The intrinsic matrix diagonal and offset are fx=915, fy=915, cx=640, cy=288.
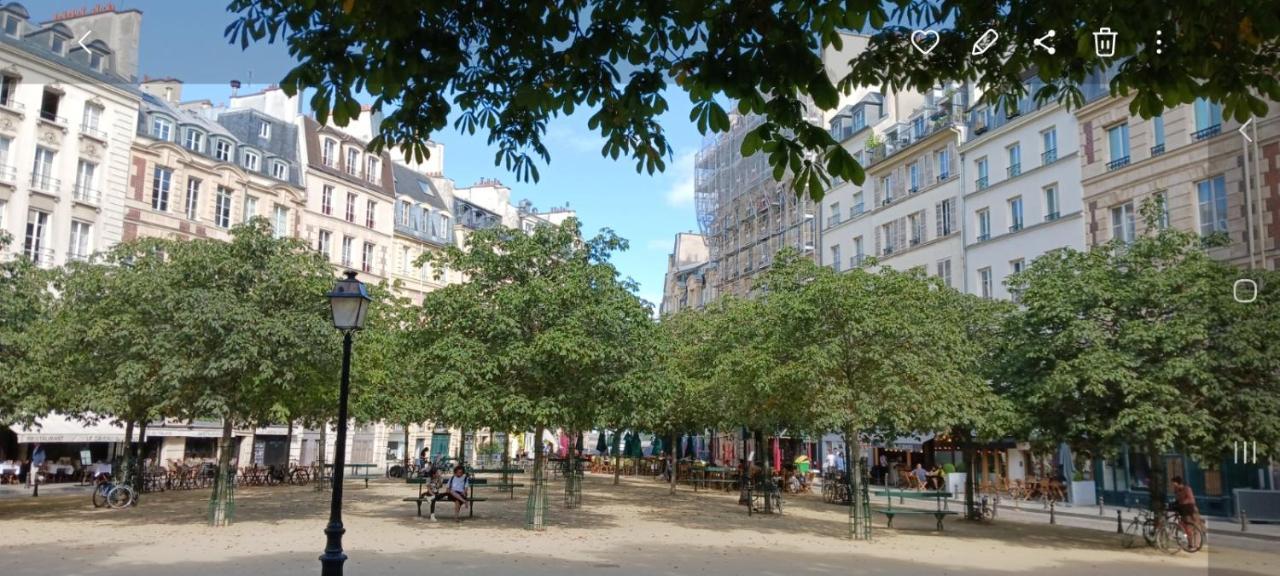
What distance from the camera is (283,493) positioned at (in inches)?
1102

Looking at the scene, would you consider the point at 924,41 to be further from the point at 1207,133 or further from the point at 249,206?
the point at 249,206

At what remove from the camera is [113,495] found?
21.2 metres

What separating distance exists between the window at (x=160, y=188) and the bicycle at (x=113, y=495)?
18.5 m

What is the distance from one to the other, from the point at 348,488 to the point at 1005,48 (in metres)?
28.5

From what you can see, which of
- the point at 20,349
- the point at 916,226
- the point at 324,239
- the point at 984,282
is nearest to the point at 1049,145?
the point at 984,282

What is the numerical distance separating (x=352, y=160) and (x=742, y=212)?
24.2 meters

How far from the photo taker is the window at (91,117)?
1320 inches

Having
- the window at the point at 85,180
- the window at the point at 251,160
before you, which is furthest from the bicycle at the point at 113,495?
the window at the point at 251,160

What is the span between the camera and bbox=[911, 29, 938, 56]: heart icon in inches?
261

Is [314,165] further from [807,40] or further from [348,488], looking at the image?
[807,40]

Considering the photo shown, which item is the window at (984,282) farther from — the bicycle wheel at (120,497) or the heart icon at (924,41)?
the heart icon at (924,41)

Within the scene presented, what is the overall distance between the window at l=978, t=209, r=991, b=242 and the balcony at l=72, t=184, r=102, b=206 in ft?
109

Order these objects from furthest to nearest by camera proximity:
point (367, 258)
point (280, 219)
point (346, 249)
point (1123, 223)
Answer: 1. point (367, 258)
2. point (346, 249)
3. point (280, 219)
4. point (1123, 223)

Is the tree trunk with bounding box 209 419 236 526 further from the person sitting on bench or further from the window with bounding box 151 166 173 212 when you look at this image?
the window with bounding box 151 166 173 212
